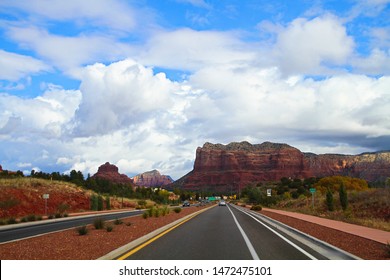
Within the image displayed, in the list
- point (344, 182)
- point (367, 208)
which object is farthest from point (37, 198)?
point (344, 182)

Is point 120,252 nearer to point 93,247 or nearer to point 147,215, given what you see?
point 93,247

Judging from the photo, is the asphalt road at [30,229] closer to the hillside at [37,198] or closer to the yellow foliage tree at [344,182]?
the hillside at [37,198]

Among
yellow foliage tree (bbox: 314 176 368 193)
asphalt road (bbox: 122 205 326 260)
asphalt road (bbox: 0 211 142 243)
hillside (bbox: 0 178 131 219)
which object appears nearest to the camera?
asphalt road (bbox: 122 205 326 260)

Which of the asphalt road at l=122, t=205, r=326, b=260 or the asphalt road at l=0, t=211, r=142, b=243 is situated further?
the asphalt road at l=0, t=211, r=142, b=243

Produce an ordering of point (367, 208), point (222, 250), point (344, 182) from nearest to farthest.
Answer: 1. point (222, 250)
2. point (367, 208)
3. point (344, 182)

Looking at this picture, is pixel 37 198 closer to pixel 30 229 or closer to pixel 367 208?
pixel 30 229

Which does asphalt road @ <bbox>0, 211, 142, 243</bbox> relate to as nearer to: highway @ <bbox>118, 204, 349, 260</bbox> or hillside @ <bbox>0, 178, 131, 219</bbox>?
highway @ <bbox>118, 204, 349, 260</bbox>

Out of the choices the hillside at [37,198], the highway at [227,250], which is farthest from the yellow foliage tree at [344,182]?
the highway at [227,250]

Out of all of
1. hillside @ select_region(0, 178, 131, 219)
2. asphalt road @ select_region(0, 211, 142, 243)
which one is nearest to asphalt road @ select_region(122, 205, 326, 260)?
asphalt road @ select_region(0, 211, 142, 243)

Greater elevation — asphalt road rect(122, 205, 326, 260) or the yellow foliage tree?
the yellow foliage tree

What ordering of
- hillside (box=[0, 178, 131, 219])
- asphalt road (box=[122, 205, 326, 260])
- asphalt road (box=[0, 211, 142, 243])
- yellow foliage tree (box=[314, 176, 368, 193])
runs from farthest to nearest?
yellow foliage tree (box=[314, 176, 368, 193]) → hillside (box=[0, 178, 131, 219]) → asphalt road (box=[0, 211, 142, 243]) → asphalt road (box=[122, 205, 326, 260])

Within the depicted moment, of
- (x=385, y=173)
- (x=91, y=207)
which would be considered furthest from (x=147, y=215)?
(x=385, y=173)

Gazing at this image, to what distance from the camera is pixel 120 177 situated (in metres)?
200
